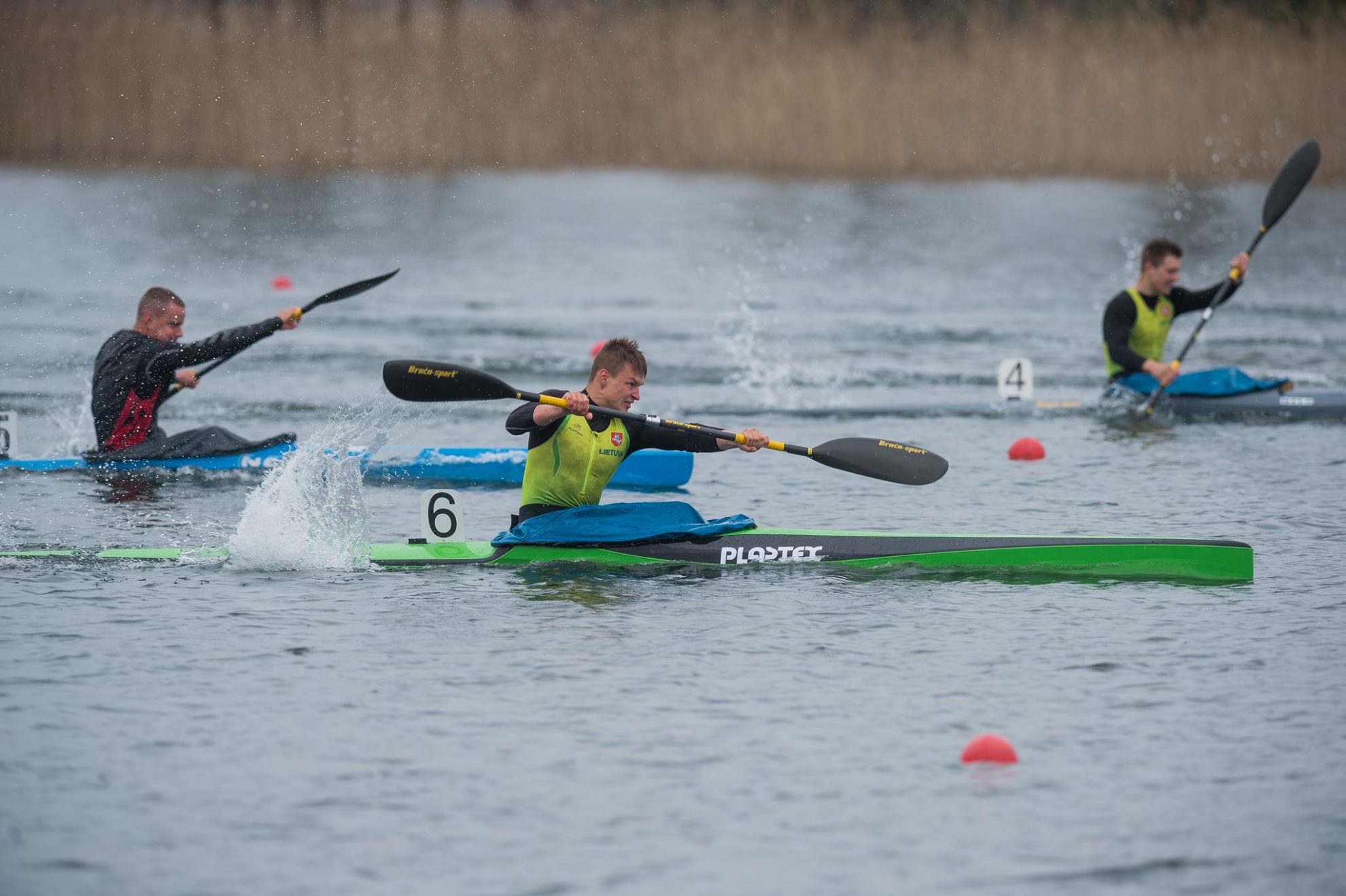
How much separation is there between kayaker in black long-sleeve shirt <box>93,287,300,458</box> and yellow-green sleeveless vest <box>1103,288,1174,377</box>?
6745 millimetres

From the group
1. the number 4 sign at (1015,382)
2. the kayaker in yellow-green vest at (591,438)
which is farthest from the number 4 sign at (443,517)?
the number 4 sign at (1015,382)

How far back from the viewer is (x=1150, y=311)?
45.3 feet

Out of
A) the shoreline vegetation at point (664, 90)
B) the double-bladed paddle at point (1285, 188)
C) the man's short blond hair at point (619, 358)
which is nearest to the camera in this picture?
the man's short blond hair at point (619, 358)

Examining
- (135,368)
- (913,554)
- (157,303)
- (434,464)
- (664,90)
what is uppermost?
(664,90)

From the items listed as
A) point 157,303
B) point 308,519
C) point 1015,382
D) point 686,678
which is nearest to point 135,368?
point 157,303

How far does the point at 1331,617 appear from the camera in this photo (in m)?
8.11

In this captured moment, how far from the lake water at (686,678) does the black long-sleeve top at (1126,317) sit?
0.62 metres

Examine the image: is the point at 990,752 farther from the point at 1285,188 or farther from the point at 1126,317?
the point at 1285,188

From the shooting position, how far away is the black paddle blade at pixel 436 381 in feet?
30.1

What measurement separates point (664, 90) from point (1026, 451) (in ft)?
58.4

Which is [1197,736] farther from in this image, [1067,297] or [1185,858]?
[1067,297]

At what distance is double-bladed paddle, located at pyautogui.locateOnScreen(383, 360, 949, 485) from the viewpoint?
8953 mm

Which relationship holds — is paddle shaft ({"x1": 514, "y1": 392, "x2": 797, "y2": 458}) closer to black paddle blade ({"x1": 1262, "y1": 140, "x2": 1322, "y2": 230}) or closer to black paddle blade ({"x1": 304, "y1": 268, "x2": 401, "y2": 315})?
black paddle blade ({"x1": 304, "y1": 268, "x2": 401, "y2": 315})

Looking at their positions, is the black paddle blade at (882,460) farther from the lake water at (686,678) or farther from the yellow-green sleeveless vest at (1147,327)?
the yellow-green sleeveless vest at (1147,327)
